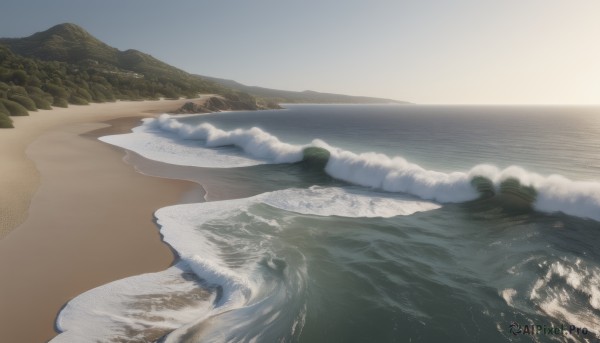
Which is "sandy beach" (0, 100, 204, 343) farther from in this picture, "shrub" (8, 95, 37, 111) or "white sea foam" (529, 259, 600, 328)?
"shrub" (8, 95, 37, 111)

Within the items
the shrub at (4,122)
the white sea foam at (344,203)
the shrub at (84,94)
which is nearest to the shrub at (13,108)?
the shrub at (4,122)

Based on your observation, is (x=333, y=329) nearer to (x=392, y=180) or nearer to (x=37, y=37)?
(x=392, y=180)

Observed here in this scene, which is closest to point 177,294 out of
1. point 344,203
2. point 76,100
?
point 344,203

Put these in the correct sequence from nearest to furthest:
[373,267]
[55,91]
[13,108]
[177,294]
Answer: [177,294] → [373,267] → [13,108] → [55,91]

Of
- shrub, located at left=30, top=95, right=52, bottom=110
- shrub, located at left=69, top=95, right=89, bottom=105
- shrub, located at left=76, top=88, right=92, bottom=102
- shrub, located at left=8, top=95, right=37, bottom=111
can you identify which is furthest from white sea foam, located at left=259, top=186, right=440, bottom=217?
shrub, located at left=76, top=88, right=92, bottom=102

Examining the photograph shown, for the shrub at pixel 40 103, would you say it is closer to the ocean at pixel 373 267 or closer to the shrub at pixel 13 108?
the shrub at pixel 13 108

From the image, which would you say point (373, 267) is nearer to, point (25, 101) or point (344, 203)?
point (344, 203)
